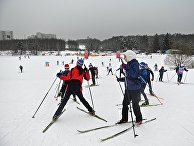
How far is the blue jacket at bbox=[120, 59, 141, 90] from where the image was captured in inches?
178

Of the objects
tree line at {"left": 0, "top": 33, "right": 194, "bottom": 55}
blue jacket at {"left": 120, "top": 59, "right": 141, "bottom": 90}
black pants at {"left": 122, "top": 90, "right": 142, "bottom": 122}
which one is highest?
tree line at {"left": 0, "top": 33, "right": 194, "bottom": 55}

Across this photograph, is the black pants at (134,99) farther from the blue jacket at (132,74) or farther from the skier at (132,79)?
the blue jacket at (132,74)

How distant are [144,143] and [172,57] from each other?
4481 cm

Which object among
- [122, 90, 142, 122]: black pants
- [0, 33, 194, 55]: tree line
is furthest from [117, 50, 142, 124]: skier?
[0, 33, 194, 55]: tree line

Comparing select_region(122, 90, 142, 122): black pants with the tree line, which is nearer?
select_region(122, 90, 142, 122): black pants

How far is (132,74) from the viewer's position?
4547mm

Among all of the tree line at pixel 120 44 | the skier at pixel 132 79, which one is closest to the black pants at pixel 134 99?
the skier at pixel 132 79

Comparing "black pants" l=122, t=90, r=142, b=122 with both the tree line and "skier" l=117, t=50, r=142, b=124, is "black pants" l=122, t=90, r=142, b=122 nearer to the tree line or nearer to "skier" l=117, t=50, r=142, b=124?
"skier" l=117, t=50, r=142, b=124

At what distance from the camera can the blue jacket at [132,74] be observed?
4.51 m

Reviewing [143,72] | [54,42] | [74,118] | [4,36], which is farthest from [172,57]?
[4,36]

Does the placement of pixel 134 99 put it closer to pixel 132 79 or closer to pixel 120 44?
pixel 132 79

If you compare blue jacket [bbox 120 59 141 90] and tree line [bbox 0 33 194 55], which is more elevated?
tree line [bbox 0 33 194 55]

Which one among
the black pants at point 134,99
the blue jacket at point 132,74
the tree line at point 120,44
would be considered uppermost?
the tree line at point 120,44

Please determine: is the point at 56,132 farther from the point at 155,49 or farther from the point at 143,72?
the point at 155,49
